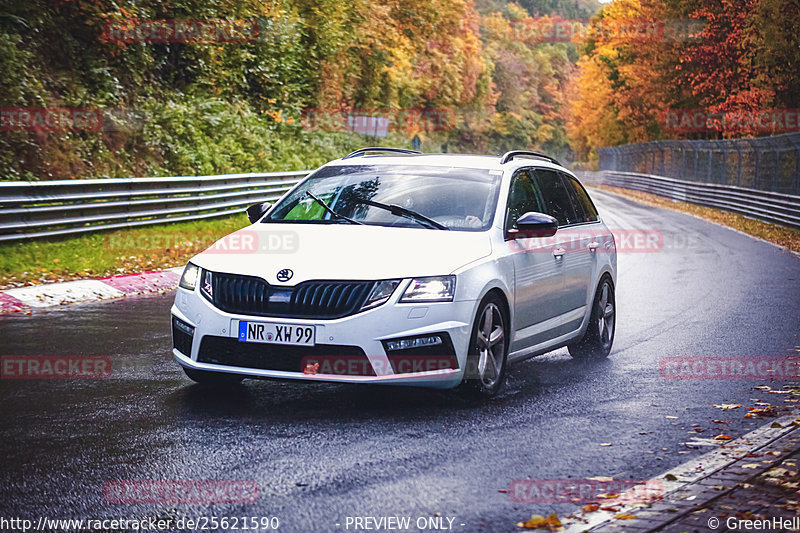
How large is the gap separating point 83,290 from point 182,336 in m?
6.52

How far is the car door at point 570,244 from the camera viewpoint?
9.12 meters

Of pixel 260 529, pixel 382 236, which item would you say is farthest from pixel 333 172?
pixel 260 529

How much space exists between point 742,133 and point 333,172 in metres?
47.4

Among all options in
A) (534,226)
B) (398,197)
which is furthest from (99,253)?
(534,226)

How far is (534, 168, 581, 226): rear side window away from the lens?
9273 millimetres

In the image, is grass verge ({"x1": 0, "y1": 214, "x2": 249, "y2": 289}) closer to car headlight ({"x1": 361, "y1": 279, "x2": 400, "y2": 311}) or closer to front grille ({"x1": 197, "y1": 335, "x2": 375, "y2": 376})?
front grille ({"x1": 197, "y1": 335, "x2": 375, "y2": 376})

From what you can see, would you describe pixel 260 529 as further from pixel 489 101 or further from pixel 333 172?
pixel 489 101

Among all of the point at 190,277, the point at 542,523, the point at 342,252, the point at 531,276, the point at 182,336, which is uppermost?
the point at 342,252

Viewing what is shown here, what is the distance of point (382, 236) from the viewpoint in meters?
7.59

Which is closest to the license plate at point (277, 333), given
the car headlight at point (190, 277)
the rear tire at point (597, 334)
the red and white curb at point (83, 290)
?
the car headlight at point (190, 277)

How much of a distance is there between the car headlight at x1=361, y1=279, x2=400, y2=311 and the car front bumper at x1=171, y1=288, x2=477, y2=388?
0.04 meters

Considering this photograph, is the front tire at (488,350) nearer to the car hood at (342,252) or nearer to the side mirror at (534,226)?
the car hood at (342,252)

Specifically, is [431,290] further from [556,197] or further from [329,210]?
[556,197]

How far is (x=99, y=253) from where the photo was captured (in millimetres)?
16781
